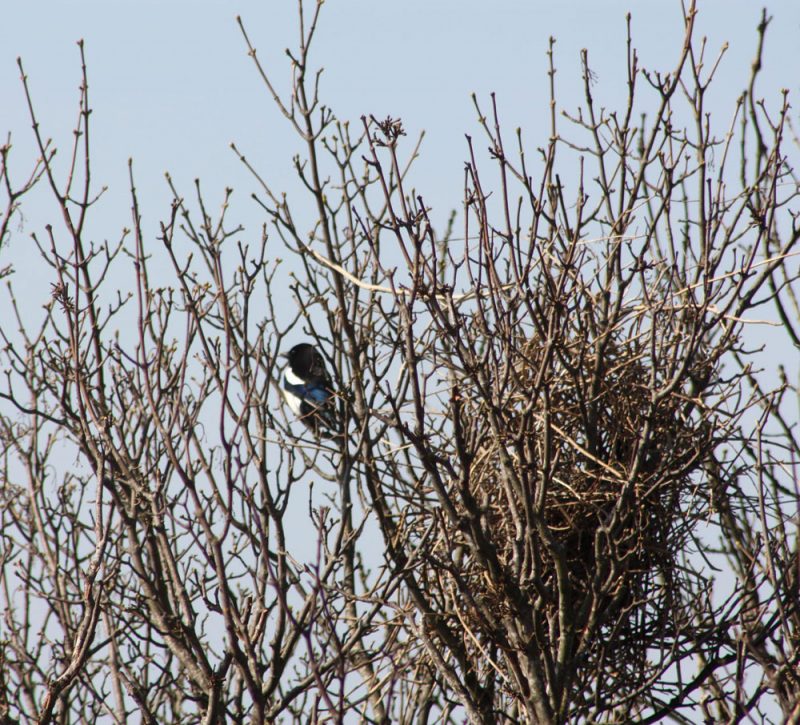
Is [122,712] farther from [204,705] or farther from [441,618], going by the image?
[441,618]

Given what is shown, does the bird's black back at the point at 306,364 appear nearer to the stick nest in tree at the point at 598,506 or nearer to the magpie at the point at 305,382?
the magpie at the point at 305,382

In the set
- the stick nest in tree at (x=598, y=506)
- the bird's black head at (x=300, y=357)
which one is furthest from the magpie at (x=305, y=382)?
the stick nest in tree at (x=598, y=506)

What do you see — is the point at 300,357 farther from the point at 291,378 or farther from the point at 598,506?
the point at 598,506

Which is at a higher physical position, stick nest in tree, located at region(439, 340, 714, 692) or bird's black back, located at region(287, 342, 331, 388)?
bird's black back, located at region(287, 342, 331, 388)

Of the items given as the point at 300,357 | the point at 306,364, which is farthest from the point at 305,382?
the point at 300,357

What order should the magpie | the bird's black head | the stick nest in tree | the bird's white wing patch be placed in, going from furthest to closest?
the bird's black head < the bird's white wing patch < the magpie < the stick nest in tree

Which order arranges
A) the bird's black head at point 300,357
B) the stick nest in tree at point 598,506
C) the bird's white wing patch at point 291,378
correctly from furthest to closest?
the bird's black head at point 300,357 → the bird's white wing patch at point 291,378 → the stick nest in tree at point 598,506

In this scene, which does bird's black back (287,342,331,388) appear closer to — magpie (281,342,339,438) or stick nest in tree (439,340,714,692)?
magpie (281,342,339,438)

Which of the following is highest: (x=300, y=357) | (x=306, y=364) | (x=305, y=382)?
(x=300, y=357)

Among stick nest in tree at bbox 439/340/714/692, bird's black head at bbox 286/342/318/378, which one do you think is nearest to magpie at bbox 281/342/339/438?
bird's black head at bbox 286/342/318/378

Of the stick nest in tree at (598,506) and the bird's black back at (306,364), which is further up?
the bird's black back at (306,364)

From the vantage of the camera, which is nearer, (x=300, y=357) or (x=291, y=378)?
(x=291, y=378)

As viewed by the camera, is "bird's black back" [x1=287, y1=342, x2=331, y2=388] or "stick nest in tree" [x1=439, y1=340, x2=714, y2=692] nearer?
"stick nest in tree" [x1=439, y1=340, x2=714, y2=692]

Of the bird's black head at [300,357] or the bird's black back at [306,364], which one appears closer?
the bird's black back at [306,364]
